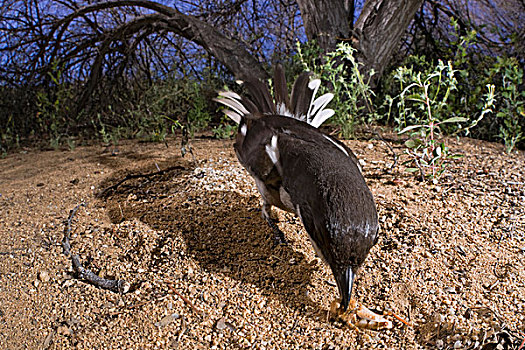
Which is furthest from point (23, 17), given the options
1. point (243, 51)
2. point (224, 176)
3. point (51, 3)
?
point (224, 176)

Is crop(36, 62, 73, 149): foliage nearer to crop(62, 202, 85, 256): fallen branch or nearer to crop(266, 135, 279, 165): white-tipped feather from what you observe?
crop(62, 202, 85, 256): fallen branch

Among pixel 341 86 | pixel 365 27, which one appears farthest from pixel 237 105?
pixel 365 27

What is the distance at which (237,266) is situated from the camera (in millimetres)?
2578

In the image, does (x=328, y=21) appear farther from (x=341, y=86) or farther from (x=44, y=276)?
(x=44, y=276)

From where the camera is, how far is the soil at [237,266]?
2145 mm

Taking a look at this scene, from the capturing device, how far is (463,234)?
2750 millimetres

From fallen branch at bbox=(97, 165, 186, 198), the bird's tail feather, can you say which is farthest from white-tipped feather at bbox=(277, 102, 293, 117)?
fallen branch at bbox=(97, 165, 186, 198)

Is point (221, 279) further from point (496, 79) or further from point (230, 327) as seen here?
point (496, 79)

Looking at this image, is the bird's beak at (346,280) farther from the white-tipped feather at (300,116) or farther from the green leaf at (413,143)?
the white-tipped feather at (300,116)

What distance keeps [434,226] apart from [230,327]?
1560 mm

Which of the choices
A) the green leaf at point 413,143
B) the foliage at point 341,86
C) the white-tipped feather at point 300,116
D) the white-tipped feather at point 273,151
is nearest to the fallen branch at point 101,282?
the white-tipped feather at point 273,151

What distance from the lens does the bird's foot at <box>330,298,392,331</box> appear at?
2160mm

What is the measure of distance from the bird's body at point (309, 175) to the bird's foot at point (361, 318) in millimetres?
132

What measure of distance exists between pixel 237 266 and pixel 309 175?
2.68 feet
